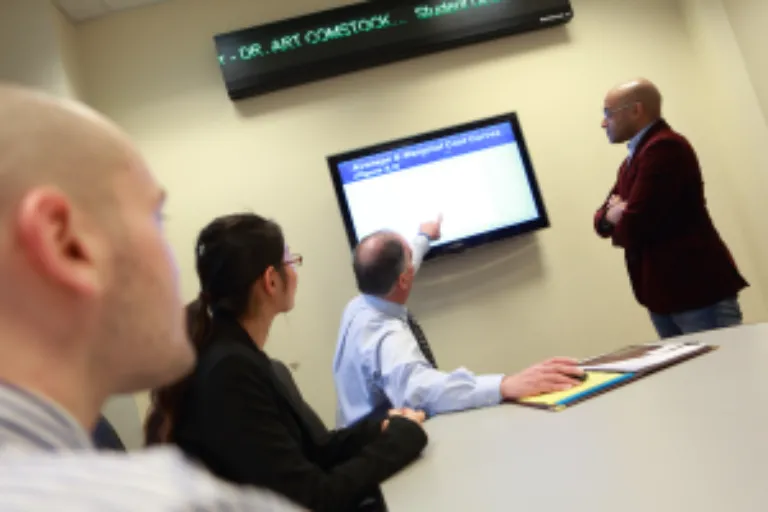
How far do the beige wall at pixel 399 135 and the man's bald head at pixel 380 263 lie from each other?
39.4 inches

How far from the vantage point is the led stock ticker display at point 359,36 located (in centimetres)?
305

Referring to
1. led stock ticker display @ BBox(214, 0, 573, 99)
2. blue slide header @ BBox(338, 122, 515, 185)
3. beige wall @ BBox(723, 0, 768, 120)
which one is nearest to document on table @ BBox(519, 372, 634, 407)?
blue slide header @ BBox(338, 122, 515, 185)

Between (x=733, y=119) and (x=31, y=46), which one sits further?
(x=733, y=119)

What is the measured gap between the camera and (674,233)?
2.33 metres

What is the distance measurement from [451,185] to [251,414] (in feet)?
6.92

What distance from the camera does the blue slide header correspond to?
2992 mm

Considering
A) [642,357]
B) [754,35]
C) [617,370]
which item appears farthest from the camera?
[754,35]

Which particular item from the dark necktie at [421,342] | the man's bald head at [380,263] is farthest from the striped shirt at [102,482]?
the dark necktie at [421,342]

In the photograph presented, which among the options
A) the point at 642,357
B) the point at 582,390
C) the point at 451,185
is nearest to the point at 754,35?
the point at 451,185

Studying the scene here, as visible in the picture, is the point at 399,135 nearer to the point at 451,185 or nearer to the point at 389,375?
the point at 451,185

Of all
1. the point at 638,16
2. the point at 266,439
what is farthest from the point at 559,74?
the point at 266,439

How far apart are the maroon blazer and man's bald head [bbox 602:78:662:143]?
184 millimetres

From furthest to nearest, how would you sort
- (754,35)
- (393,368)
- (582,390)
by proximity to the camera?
(754,35), (393,368), (582,390)

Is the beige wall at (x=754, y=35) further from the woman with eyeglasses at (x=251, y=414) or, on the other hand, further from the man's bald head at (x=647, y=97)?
the woman with eyeglasses at (x=251, y=414)
